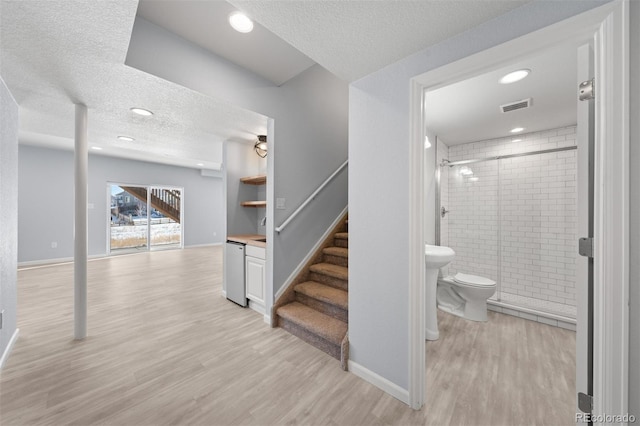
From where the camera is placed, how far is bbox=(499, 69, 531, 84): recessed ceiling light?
181 cm

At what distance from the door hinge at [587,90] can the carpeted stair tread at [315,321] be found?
2032mm

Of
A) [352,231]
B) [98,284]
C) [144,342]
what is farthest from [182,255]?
[352,231]

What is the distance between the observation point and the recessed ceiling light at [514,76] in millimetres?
1812

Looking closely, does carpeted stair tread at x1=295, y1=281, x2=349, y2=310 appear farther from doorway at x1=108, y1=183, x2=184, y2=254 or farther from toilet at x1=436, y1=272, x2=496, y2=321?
doorway at x1=108, y1=183, x2=184, y2=254

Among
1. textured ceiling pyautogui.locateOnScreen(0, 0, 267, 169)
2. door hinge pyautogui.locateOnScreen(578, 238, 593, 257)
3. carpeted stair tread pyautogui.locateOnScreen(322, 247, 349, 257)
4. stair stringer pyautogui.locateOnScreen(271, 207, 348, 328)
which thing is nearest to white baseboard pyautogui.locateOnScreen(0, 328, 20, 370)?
stair stringer pyautogui.locateOnScreen(271, 207, 348, 328)

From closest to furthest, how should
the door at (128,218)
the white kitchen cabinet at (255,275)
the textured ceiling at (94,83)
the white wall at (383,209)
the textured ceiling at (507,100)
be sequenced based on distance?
the textured ceiling at (94,83) → the white wall at (383,209) → the textured ceiling at (507,100) → the white kitchen cabinet at (255,275) → the door at (128,218)

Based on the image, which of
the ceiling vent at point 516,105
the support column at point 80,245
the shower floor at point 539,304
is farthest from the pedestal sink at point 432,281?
the support column at point 80,245

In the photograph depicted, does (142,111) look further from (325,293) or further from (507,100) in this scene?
(507,100)

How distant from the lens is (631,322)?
94 centimetres

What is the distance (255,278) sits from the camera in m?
2.82

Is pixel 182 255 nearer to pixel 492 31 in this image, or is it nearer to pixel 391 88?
pixel 391 88

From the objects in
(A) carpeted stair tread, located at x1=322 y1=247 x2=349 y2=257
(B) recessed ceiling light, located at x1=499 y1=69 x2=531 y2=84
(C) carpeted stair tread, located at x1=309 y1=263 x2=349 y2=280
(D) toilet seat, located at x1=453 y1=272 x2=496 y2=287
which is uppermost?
(B) recessed ceiling light, located at x1=499 y1=69 x2=531 y2=84

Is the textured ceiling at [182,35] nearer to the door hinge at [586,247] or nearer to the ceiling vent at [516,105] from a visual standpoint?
the door hinge at [586,247]

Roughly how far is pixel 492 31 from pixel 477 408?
213 centimetres
